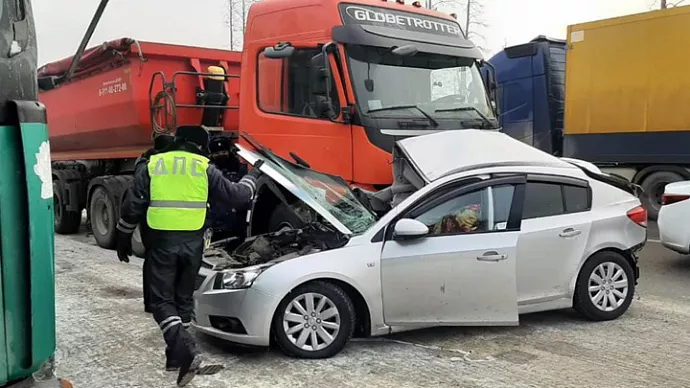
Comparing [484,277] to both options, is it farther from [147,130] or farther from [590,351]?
[147,130]

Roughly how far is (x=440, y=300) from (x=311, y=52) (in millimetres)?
3186

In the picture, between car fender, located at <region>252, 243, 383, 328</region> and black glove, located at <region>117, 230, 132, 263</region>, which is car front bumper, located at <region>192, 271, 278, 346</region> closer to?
car fender, located at <region>252, 243, 383, 328</region>

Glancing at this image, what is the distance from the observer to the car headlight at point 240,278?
4.71m

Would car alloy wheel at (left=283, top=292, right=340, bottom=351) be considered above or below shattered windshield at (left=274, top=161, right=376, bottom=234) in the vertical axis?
below

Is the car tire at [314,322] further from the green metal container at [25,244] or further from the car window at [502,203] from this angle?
the green metal container at [25,244]

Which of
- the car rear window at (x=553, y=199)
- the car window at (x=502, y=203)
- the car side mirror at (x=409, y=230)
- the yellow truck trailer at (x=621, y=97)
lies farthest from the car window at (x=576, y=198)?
the yellow truck trailer at (x=621, y=97)

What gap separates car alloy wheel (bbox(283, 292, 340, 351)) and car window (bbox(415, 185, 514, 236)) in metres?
1.01

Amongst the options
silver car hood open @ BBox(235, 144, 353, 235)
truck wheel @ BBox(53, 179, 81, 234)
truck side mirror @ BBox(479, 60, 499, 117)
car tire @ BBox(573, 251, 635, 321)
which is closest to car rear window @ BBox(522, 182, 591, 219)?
car tire @ BBox(573, 251, 635, 321)

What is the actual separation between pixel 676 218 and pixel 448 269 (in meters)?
3.83

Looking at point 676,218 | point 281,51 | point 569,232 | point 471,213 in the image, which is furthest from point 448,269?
point 676,218

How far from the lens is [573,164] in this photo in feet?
19.9

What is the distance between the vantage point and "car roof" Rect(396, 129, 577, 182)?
5442 mm

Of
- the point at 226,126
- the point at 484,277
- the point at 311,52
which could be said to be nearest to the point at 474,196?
the point at 484,277

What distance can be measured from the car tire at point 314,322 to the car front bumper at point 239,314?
0.10m
